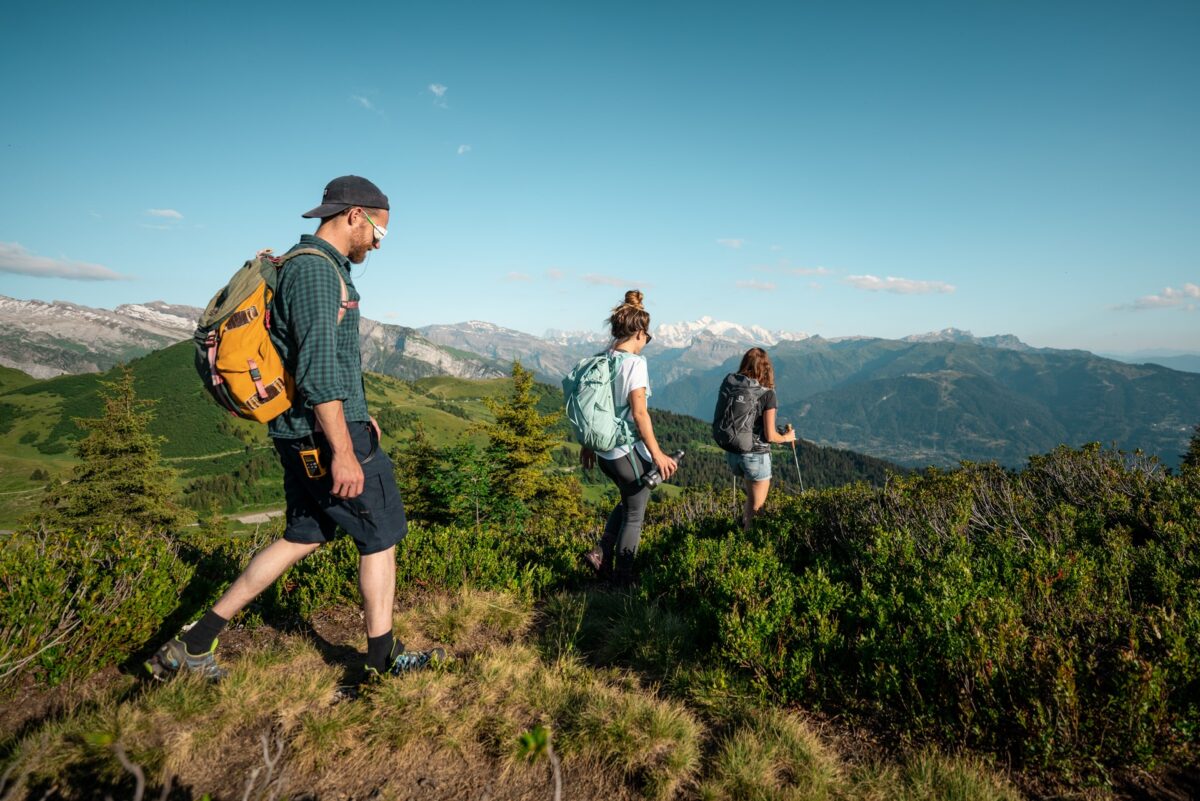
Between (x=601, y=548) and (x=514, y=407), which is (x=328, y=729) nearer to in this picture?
(x=601, y=548)

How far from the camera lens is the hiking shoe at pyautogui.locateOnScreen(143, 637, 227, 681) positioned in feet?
10.5

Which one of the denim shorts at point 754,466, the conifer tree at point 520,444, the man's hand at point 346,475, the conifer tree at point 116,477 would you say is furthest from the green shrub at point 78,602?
the conifer tree at point 116,477

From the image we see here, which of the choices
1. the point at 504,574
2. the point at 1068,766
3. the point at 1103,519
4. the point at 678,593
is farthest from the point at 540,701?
the point at 1103,519

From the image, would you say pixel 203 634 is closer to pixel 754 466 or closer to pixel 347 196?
pixel 347 196

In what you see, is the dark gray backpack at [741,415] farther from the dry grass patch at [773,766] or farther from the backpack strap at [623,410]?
the dry grass patch at [773,766]

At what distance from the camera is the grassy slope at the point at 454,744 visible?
247 cm

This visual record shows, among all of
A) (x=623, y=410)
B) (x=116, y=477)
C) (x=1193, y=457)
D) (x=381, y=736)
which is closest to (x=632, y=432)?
(x=623, y=410)

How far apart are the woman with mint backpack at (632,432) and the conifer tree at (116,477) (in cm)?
3947

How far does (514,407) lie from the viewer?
34.5 metres

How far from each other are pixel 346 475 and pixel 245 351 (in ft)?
2.65

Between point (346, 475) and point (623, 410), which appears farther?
point (623, 410)

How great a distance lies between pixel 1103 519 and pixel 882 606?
346 centimetres

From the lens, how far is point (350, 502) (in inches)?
125

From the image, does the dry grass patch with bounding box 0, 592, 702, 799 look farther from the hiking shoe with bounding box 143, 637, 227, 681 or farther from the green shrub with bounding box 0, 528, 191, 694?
the green shrub with bounding box 0, 528, 191, 694
